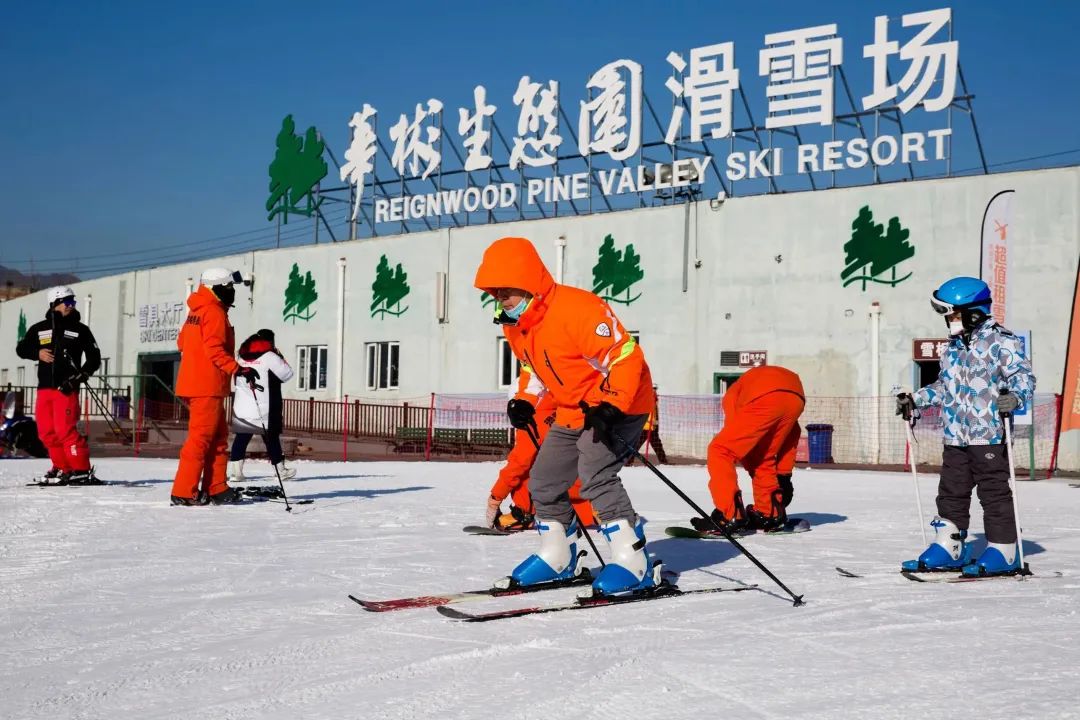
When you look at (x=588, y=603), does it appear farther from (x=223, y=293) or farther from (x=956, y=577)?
(x=223, y=293)

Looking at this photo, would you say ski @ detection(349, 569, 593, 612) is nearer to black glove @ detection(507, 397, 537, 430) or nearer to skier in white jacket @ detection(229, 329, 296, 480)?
black glove @ detection(507, 397, 537, 430)

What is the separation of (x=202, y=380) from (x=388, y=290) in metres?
23.8

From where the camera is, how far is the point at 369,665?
13.6 feet

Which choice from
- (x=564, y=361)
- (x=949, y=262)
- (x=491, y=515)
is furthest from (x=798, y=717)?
(x=949, y=262)

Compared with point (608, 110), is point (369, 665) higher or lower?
lower

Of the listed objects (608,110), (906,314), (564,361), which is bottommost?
(564,361)

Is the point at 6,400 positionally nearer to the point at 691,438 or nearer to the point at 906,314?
the point at 691,438

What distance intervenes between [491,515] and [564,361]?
3.61 meters

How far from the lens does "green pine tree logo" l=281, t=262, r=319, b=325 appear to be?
1432 inches

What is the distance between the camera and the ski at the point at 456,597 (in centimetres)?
534

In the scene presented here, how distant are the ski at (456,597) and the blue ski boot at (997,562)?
2.14 metres

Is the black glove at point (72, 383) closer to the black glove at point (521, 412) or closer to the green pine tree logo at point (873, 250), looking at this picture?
the black glove at point (521, 412)

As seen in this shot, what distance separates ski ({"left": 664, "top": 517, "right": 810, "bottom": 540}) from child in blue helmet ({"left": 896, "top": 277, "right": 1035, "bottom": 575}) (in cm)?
184

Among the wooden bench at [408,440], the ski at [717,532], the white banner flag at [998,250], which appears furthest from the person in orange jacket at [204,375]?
the wooden bench at [408,440]
